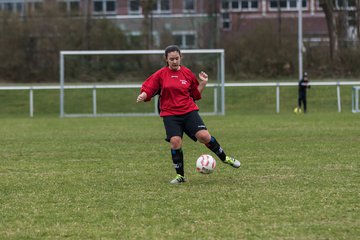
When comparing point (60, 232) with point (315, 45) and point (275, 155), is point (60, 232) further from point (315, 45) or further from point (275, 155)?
point (315, 45)

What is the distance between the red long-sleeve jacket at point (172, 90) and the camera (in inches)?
353

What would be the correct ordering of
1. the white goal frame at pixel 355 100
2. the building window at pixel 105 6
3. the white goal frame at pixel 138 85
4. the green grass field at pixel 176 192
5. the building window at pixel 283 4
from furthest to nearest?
1. the building window at pixel 105 6
2. the building window at pixel 283 4
3. the white goal frame at pixel 355 100
4. the white goal frame at pixel 138 85
5. the green grass field at pixel 176 192

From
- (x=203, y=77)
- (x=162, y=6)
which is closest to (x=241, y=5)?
(x=162, y=6)

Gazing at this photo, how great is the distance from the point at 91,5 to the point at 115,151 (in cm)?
3222

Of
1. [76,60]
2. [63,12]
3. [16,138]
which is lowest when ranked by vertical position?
[16,138]

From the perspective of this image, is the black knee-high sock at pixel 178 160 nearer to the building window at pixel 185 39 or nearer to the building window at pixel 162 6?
the building window at pixel 185 39

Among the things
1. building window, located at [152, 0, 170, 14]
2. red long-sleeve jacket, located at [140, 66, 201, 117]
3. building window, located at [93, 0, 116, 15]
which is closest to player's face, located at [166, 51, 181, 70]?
red long-sleeve jacket, located at [140, 66, 201, 117]

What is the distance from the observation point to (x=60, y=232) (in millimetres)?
5922

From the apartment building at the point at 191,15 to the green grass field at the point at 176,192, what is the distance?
941 inches

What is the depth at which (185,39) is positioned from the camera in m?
38.7

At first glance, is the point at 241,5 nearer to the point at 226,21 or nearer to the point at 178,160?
the point at 226,21

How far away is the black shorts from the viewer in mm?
8922

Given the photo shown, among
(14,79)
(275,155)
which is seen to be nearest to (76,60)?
(14,79)

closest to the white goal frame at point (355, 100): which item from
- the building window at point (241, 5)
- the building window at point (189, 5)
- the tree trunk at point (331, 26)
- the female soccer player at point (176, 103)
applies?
the tree trunk at point (331, 26)
